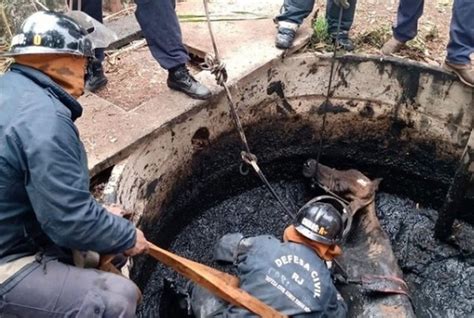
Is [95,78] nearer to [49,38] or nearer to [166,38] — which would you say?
[166,38]

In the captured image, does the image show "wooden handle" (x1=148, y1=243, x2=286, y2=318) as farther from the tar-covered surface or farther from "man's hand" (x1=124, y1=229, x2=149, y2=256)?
the tar-covered surface

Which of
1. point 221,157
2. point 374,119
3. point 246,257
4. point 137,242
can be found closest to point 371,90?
point 374,119

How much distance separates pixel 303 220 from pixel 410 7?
8.93ft

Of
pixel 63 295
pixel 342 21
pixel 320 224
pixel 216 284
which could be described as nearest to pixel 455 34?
pixel 342 21

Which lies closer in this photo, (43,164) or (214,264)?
(43,164)

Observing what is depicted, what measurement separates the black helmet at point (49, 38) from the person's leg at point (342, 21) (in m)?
3.27

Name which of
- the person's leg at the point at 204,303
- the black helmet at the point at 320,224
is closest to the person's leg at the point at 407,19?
the black helmet at the point at 320,224

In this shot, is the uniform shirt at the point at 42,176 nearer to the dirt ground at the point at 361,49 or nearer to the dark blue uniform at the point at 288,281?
the dark blue uniform at the point at 288,281

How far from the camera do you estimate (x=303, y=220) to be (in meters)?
3.65

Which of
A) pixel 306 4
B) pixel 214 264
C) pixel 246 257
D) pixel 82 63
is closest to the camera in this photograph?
pixel 82 63

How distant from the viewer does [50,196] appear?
2586 millimetres

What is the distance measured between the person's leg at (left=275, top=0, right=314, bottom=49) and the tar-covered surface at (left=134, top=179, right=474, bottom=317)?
1.53 m

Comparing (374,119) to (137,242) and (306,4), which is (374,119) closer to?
(306,4)

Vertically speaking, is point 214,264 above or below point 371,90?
below
